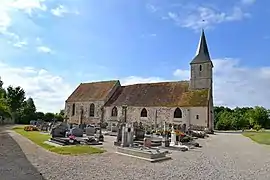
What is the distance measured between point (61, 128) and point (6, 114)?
29184 millimetres

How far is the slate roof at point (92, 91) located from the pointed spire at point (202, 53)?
1418 centimetres

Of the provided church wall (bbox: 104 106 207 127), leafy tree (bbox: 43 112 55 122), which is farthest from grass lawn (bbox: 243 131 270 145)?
leafy tree (bbox: 43 112 55 122)

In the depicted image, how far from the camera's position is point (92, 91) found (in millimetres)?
47781

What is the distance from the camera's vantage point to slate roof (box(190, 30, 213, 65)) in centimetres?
3928

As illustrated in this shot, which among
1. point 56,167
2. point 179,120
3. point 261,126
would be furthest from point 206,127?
point 56,167

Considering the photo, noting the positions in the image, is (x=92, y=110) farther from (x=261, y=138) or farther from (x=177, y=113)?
(x=261, y=138)

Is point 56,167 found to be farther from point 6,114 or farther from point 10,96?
point 10,96

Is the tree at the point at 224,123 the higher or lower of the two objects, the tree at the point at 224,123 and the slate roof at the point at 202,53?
the lower

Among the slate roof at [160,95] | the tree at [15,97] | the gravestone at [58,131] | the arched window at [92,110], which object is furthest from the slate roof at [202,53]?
the tree at [15,97]

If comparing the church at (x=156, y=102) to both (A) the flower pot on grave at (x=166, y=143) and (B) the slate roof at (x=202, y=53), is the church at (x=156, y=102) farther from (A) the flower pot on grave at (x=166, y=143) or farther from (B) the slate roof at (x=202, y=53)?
(A) the flower pot on grave at (x=166, y=143)

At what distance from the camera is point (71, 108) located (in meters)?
48.8

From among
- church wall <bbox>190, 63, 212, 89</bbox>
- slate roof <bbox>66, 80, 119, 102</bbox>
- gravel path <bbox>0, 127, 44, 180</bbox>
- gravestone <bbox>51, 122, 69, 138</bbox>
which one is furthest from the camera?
slate roof <bbox>66, 80, 119, 102</bbox>

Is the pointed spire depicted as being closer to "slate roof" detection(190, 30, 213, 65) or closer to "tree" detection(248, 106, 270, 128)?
"slate roof" detection(190, 30, 213, 65)

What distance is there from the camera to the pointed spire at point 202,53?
3928cm
